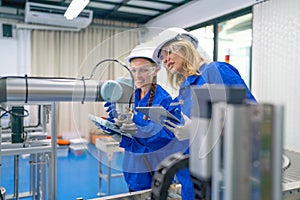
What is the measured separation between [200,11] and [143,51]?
3778 millimetres

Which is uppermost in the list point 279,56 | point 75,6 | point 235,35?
point 75,6

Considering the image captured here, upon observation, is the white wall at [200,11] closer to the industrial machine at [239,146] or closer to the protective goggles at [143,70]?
the protective goggles at [143,70]

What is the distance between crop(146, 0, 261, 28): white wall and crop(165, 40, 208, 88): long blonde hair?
2.66 metres

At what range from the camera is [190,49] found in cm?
95

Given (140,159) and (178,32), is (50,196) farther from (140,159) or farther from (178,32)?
(178,32)

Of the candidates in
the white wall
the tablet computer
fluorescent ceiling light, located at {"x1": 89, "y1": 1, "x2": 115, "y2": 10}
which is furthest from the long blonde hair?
fluorescent ceiling light, located at {"x1": 89, "y1": 1, "x2": 115, "y2": 10}

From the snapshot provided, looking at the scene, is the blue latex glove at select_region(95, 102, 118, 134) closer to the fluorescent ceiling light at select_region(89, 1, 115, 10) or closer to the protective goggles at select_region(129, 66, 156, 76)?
the protective goggles at select_region(129, 66, 156, 76)

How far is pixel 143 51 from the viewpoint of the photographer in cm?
106

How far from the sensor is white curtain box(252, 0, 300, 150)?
116 inches

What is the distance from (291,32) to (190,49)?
8.10 ft

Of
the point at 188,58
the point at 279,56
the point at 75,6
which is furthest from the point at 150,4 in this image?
the point at 188,58

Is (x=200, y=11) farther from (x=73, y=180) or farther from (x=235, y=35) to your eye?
(x=73, y=180)

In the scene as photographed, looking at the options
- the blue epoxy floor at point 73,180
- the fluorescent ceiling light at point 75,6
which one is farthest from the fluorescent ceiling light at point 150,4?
the blue epoxy floor at point 73,180

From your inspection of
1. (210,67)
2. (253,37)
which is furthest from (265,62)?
(210,67)
